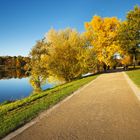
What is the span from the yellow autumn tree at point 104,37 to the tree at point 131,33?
106 centimetres

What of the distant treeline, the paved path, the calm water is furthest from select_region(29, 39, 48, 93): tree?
the distant treeline

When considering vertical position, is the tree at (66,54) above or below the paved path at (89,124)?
above

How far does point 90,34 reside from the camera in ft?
107

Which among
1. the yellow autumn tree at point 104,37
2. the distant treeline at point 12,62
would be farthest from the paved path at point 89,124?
the distant treeline at point 12,62

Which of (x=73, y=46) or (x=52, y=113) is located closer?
(x=52, y=113)

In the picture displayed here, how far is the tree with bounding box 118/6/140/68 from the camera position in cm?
3208

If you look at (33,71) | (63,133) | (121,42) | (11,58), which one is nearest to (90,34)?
(121,42)

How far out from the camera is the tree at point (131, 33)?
3208 cm

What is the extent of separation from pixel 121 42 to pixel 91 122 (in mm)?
28499

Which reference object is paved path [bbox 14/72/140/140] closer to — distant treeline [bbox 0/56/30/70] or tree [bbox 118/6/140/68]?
tree [bbox 118/6/140/68]

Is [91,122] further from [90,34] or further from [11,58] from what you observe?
[11,58]

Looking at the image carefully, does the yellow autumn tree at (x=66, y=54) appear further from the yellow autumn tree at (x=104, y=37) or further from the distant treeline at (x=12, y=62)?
the distant treeline at (x=12, y=62)

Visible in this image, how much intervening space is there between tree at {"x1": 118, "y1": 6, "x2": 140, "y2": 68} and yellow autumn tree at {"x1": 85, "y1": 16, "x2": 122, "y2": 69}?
1.06 m

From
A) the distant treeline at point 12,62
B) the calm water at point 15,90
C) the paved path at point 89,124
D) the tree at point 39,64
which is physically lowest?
the calm water at point 15,90
